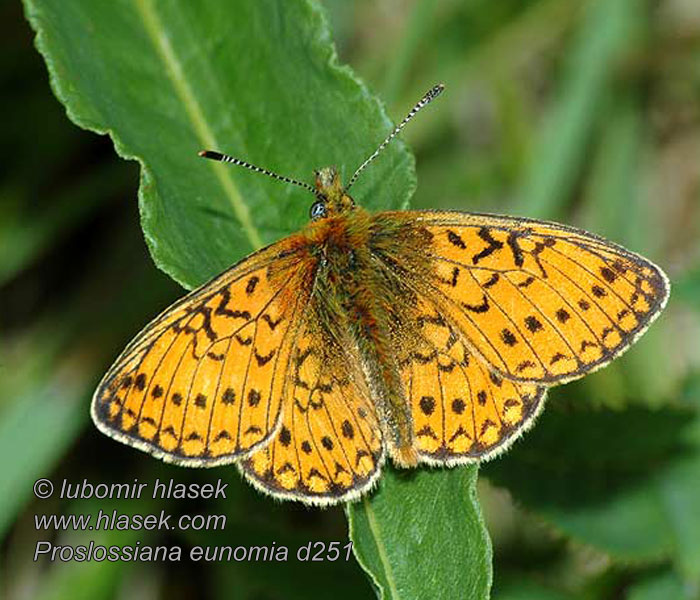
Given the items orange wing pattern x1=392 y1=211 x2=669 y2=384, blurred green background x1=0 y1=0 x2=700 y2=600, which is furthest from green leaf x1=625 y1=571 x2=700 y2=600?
orange wing pattern x1=392 y1=211 x2=669 y2=384

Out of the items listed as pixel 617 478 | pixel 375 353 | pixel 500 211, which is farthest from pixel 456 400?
pixel 500 211

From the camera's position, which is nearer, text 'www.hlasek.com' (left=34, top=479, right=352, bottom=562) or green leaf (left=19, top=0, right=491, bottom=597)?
green leaf (left=19, top=0, right=491, bottom=597)

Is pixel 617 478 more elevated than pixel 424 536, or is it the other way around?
pixel 617 478

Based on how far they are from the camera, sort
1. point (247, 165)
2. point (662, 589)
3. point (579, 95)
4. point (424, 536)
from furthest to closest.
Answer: point (579, 95), point (662, 589), point (247, 165), point (424, 536)

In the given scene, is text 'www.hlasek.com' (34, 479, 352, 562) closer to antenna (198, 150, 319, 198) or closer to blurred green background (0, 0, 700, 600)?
blurred green background (0, 0, 700, 600)

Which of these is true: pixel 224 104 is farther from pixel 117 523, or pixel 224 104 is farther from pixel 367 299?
Result: pixel 117 523

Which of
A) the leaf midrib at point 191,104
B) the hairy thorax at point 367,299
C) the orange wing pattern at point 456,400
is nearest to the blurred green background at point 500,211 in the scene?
the hairy thorax at point 367,299

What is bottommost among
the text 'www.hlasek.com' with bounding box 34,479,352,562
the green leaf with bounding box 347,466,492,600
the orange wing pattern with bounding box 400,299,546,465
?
the text 'www.hlasek.com' with bounding box 34,479,352,562
